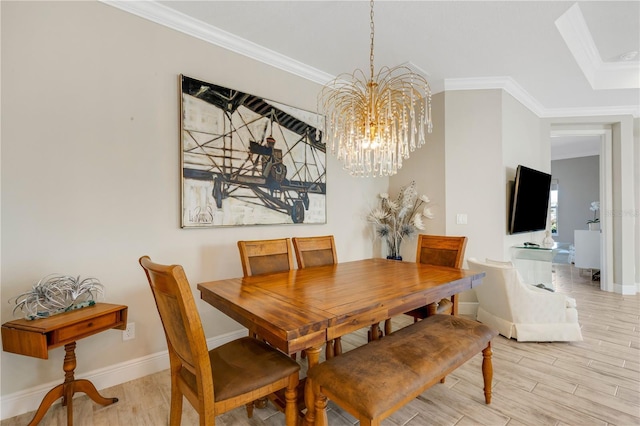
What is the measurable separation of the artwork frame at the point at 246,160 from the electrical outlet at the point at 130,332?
81 centimetres

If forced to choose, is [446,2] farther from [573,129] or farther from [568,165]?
[568,165]

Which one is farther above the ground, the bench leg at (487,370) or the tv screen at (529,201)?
the tv screen at (529,201)

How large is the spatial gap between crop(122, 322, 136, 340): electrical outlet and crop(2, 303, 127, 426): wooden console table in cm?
36

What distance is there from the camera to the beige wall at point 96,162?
180 centimetres

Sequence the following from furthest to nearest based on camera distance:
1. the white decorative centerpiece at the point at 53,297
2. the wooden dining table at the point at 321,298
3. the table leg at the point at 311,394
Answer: the white decorative centerpiece at the point at 53,297, the table leg at the point at 311,394, the wooden dining table at the point at 321,298

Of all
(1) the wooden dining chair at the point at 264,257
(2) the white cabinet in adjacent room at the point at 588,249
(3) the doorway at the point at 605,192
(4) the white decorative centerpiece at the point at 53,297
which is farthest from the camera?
(2) the white cabinet in adjacent room at the point at 588,249

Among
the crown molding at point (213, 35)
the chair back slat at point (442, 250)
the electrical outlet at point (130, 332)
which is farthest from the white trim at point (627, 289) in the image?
the electrical outlet at point (130, 332)

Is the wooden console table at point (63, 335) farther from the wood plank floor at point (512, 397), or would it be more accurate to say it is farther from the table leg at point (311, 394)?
the table leg at point (311, 394)

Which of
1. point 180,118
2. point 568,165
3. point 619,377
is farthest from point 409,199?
point 568,165

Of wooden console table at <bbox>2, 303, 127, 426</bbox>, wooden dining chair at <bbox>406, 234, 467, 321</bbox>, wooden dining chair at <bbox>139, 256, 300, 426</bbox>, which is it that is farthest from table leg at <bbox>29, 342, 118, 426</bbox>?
wooden dining chair at <bbox>406, 234, 467, 321</bbox>

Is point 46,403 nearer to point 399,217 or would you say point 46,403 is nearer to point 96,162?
point 96,162

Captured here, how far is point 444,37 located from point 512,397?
2.94 meters

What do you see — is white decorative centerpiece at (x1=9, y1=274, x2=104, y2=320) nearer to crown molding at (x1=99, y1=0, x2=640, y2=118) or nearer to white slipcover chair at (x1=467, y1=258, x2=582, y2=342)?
crown molding at (x1=99, y1=0, x2=640, y2=118)

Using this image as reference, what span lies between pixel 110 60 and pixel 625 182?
658 centimetres
